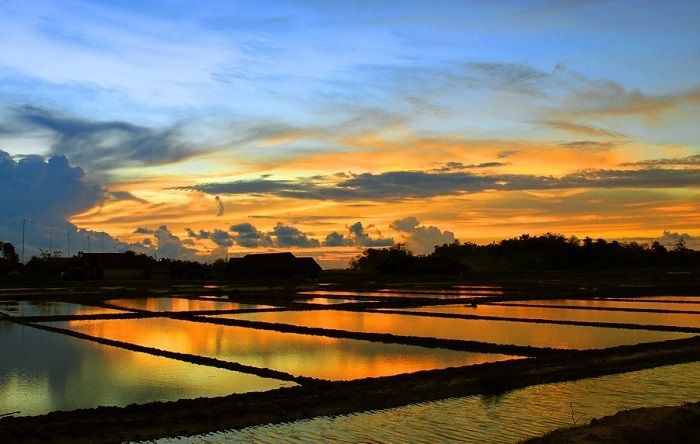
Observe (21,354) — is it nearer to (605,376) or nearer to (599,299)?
(605,376)

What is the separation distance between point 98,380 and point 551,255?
88897 millimetres

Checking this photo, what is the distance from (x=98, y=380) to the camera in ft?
30.3

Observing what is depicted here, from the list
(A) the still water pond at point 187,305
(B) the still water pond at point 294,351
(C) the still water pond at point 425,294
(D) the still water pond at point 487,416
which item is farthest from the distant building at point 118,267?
(D) the still water pond at point 487,416

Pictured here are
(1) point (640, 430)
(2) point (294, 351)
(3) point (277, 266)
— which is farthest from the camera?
(3) point (277, 266)

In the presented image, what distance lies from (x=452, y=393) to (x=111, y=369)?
5.03 meters

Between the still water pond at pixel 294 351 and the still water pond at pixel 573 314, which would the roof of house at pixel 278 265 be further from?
the still water pond at pixel 294 351

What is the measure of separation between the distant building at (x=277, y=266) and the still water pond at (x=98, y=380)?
46154mm

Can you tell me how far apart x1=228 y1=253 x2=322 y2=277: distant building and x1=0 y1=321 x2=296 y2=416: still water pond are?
4615 centimetres

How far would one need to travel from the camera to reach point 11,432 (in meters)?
6.33

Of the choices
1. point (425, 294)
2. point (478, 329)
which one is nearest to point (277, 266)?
point (425, 294)

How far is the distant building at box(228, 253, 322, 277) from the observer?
193ft

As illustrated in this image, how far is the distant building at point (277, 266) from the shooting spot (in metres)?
58.8

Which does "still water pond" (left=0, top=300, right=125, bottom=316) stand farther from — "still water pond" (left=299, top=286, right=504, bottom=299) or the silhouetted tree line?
the silhouetted tree line

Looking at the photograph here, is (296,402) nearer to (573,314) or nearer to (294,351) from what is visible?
(294,351)
